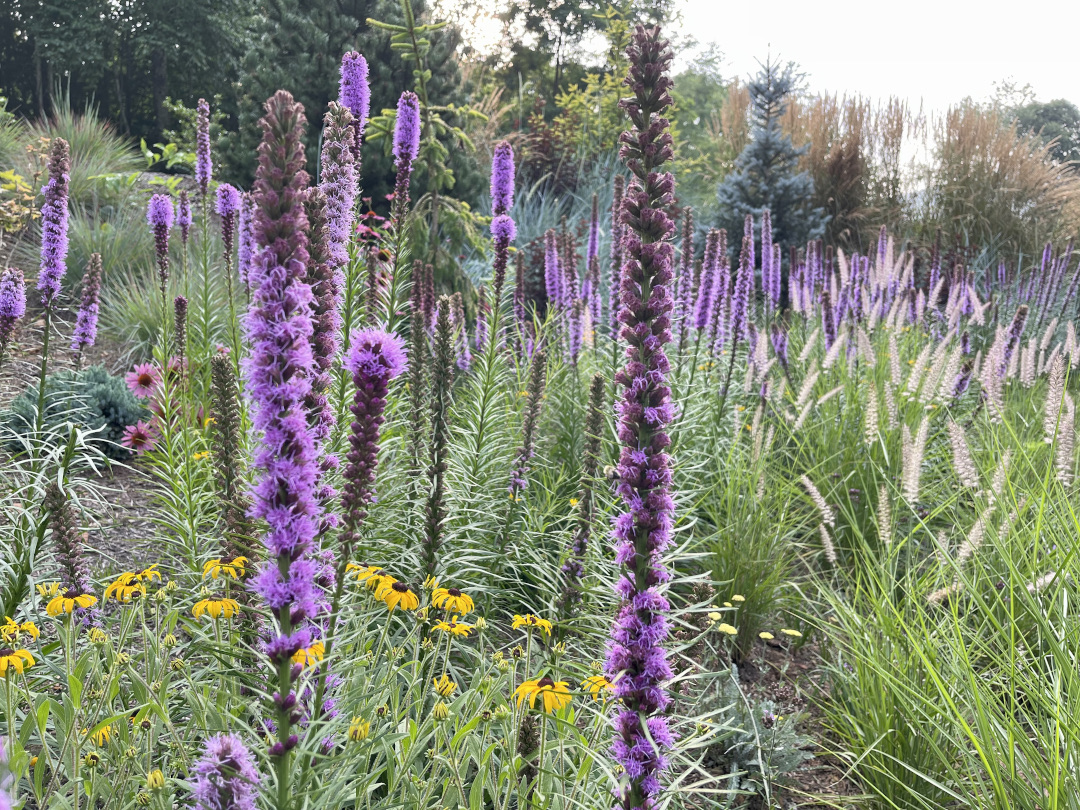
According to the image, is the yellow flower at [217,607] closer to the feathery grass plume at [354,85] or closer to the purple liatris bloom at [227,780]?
the purple liatris bloom at [227,780]

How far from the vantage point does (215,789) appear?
4.75ft

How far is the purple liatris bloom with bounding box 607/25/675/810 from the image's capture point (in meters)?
1.89

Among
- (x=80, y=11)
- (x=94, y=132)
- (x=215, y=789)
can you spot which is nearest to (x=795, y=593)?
(x=215, y=789)

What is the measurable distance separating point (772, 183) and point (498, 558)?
10612 mm

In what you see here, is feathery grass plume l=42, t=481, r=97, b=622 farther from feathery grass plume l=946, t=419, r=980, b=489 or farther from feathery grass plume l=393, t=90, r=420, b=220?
feathery grass plume l=946, t=419, r=980, b=489

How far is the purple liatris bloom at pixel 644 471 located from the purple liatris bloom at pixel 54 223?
3.39m

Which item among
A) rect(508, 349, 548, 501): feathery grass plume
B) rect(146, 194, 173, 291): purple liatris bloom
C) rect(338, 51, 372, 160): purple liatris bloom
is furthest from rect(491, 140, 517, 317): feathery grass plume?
rect(146, 194, 173, 291): purple liatris bloom

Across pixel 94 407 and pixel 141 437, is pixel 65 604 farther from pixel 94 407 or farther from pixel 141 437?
pixel 94 407

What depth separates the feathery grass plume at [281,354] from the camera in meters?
1.41

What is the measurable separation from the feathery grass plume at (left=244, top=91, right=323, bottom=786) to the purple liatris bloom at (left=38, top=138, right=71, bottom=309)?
319cm

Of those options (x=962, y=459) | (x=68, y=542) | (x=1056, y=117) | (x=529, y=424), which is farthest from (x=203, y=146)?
(x=1056, y=117)

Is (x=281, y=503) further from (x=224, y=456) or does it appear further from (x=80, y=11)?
Result: (x=80, y=11)

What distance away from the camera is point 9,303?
3861 millimetres

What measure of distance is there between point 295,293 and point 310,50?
1190cm
